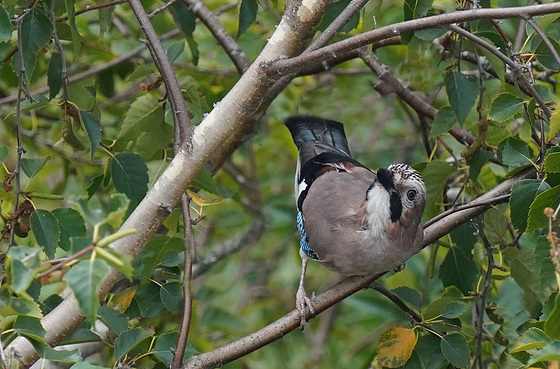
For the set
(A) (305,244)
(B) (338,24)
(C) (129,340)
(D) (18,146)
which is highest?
(B) (338,24)

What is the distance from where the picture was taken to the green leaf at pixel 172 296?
2.57m

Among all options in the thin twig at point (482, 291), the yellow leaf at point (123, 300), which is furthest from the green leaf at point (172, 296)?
the thin twig at point (482, 291)

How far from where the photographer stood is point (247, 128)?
3.83m

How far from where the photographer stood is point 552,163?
7.43 feet

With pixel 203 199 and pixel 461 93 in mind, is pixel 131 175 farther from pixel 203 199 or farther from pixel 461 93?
pixel 461 93

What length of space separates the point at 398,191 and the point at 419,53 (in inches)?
49.9

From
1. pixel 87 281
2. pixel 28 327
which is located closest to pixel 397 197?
pixel 28 327

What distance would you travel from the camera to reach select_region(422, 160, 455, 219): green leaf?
3.01 meters

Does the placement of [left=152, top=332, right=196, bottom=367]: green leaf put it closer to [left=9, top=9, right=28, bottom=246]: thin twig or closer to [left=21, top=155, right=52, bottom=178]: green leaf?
[left=9, top=9, right=28, bottom=246]: thin twig

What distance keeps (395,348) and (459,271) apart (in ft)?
2.10

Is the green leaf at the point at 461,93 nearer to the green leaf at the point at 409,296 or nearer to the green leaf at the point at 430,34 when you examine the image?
the green leaf at the point at 430,34

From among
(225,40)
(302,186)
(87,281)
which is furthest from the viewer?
(225,40)

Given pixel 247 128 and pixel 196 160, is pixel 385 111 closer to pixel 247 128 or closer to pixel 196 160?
pixel 247 128

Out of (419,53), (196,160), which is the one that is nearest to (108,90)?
(419,53)
